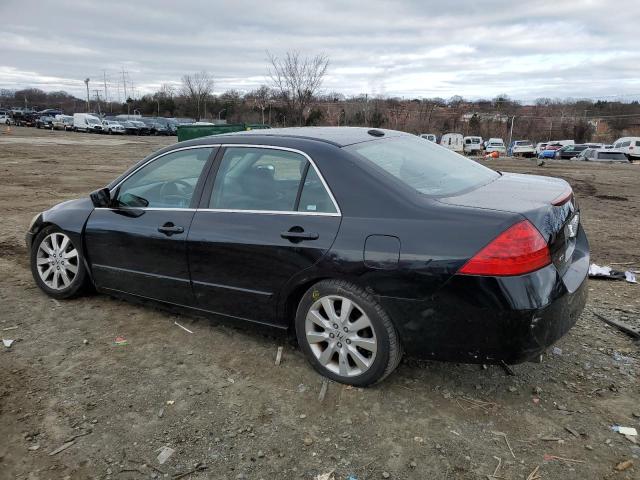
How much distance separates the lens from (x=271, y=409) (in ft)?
9.98

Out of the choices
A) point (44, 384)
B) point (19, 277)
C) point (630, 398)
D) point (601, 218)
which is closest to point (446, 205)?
point (630, 398)

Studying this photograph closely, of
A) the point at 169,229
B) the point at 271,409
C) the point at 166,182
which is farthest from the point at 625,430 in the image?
the point at 166,182

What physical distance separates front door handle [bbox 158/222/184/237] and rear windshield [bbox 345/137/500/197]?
4.64ft

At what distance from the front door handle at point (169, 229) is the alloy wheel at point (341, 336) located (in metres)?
1.22

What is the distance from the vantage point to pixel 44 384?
331cm

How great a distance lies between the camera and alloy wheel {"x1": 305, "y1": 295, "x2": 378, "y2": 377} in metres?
3.11

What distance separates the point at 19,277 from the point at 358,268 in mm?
4065

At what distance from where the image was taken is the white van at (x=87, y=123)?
172ft

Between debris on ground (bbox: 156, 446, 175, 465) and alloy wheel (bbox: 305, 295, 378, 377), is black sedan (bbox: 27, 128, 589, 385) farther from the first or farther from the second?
debris on ground (bbox: 156, 446, 175, 465)

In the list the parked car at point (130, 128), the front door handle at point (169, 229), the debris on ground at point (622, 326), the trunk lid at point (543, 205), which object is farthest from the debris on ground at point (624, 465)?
the parked car at point (130, 128)

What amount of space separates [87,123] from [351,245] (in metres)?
56.9

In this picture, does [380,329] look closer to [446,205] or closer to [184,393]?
[446,205]

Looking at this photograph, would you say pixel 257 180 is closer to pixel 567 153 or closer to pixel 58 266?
pixel 58 266

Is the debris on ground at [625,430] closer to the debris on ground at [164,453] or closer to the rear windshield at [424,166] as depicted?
the rear windshield at [424,166]
